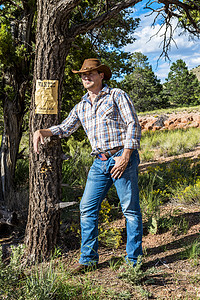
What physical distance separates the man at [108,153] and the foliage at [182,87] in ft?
128

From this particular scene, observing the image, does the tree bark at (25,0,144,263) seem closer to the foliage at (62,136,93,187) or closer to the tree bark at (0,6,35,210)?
the tree bark at (0,6,35,210)

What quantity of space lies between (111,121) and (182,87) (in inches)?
1614

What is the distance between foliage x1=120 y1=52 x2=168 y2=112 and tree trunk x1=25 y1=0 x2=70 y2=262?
107 feet

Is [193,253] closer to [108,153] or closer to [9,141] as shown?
[108,153]

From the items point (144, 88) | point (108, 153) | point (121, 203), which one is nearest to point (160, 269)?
point (121, 203)

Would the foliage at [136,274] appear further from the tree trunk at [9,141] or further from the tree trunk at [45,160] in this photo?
the tree trunk at [9,141]

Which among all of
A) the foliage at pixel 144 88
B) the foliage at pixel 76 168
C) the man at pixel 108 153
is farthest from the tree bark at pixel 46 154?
the foliage at pixel 144 88

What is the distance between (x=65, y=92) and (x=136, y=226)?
3735mm

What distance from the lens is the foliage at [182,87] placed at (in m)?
40.4

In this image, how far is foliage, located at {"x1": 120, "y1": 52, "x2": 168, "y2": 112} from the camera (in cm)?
3575

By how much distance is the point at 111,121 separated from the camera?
8.97 feet

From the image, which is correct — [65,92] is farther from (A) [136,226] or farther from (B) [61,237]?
(A) [136,226]

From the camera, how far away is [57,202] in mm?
3262

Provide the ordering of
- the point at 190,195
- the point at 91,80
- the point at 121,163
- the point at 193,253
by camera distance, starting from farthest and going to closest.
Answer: the point at 190,195 → the point at 193,253 → the point at 91,80 → the point at 121,163
